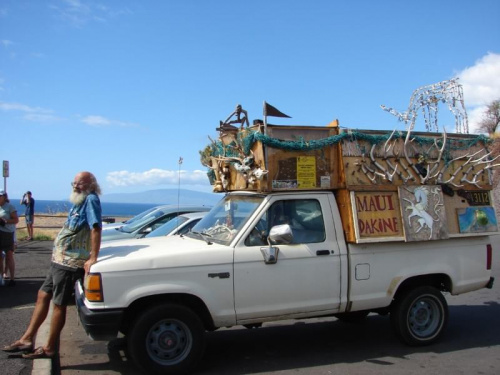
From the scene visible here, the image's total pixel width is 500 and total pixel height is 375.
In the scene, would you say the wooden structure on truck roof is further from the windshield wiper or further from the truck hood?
the truck hood

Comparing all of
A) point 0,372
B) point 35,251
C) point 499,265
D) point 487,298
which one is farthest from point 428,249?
point 35,251

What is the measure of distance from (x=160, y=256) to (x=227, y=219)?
1.09 metres

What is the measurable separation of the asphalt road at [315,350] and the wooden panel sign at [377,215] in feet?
4.54

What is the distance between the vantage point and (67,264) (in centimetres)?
516

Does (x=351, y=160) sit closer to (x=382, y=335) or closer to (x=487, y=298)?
(x=382, y=335)

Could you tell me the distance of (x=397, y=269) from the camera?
5.68 meters

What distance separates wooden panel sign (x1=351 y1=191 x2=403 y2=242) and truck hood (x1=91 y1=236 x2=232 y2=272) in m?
1.55

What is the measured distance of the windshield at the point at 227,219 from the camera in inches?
210

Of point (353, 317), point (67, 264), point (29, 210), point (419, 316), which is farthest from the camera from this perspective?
point (29, 210)

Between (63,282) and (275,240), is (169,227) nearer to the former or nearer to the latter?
(63,282)

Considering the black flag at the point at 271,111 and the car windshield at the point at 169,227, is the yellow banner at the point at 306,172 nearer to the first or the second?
the black flag at the point at 271,111

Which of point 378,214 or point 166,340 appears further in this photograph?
point 378,214

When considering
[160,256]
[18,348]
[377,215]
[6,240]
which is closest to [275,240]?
[160,256]

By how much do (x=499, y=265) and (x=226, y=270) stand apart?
28.6 feet
